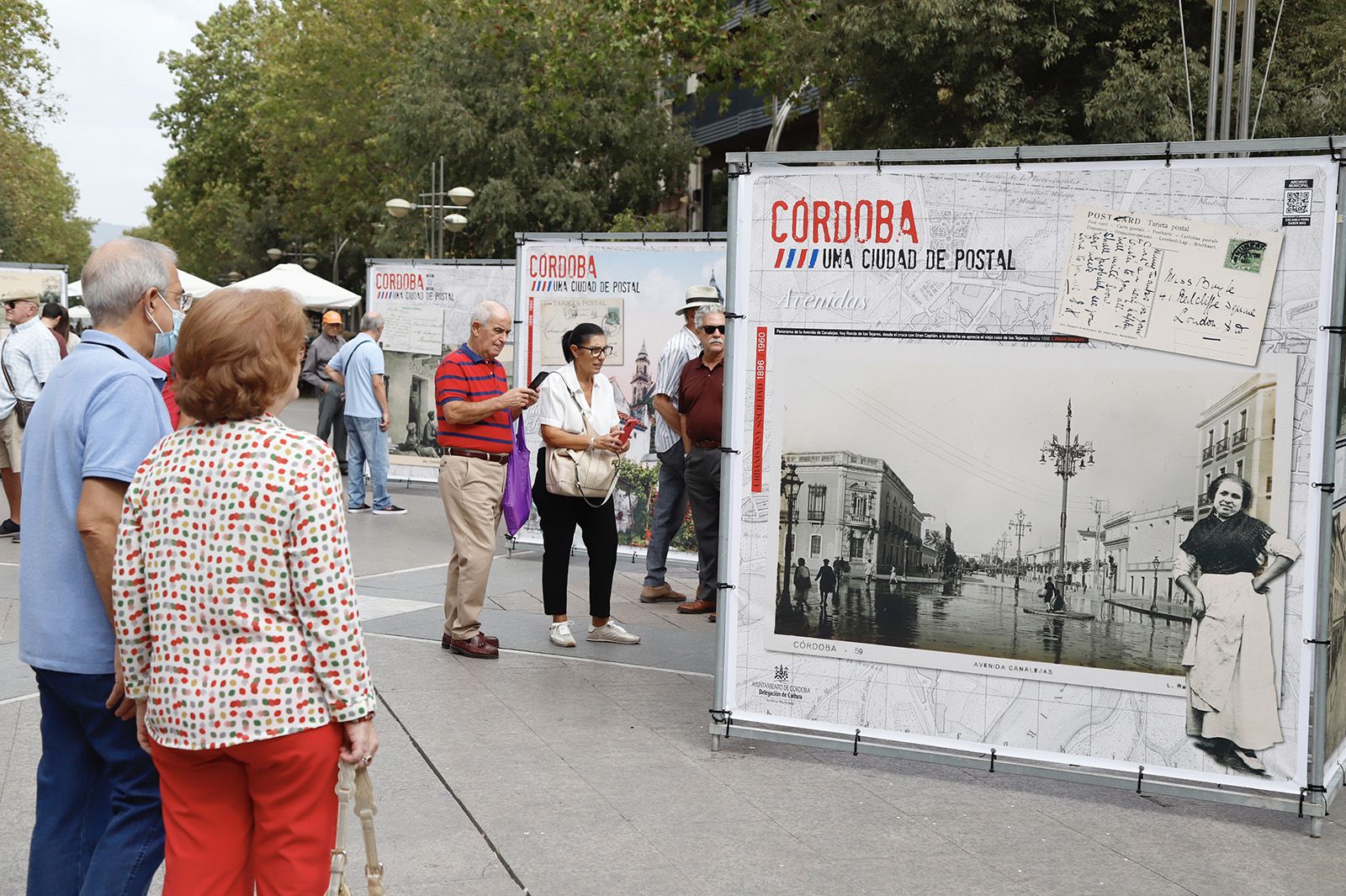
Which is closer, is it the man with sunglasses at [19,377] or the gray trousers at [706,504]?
the gray trousers at [706,504]

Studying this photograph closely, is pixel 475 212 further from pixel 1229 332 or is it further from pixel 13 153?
pixel 1229 332

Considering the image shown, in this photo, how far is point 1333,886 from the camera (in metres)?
4.32

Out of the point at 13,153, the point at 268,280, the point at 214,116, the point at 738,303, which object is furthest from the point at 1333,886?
the point at 214,116

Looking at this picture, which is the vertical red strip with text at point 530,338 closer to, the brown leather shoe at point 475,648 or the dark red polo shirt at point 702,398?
the dark red polo shirt at point 702,398

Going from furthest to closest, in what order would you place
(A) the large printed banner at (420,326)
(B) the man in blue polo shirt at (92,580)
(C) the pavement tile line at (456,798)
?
(A) the large printed banner at (420,326) < (C) the pavement tile line at (456,798) < (B) the man in blue polo shirt at (92,580)

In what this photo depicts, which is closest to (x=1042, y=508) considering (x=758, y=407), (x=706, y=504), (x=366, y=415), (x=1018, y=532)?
(x=1018, y=532)

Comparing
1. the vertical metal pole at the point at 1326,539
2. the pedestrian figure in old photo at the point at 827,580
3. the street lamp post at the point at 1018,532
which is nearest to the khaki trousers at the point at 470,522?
the pedestrian figure in old photo at the point at 827,580

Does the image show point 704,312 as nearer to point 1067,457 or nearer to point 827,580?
point 827,580

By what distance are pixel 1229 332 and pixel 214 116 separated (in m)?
61.0

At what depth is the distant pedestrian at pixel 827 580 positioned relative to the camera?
538 centimetres

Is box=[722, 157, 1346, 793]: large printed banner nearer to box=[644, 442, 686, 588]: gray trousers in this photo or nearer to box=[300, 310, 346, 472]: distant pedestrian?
box=[644, 442, 686, 588]: gray trousers

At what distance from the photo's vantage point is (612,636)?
25.3ft

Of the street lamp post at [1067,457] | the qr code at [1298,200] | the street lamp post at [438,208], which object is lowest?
the street lamp post at [1067,457]

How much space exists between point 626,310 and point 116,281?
7.27 metres
